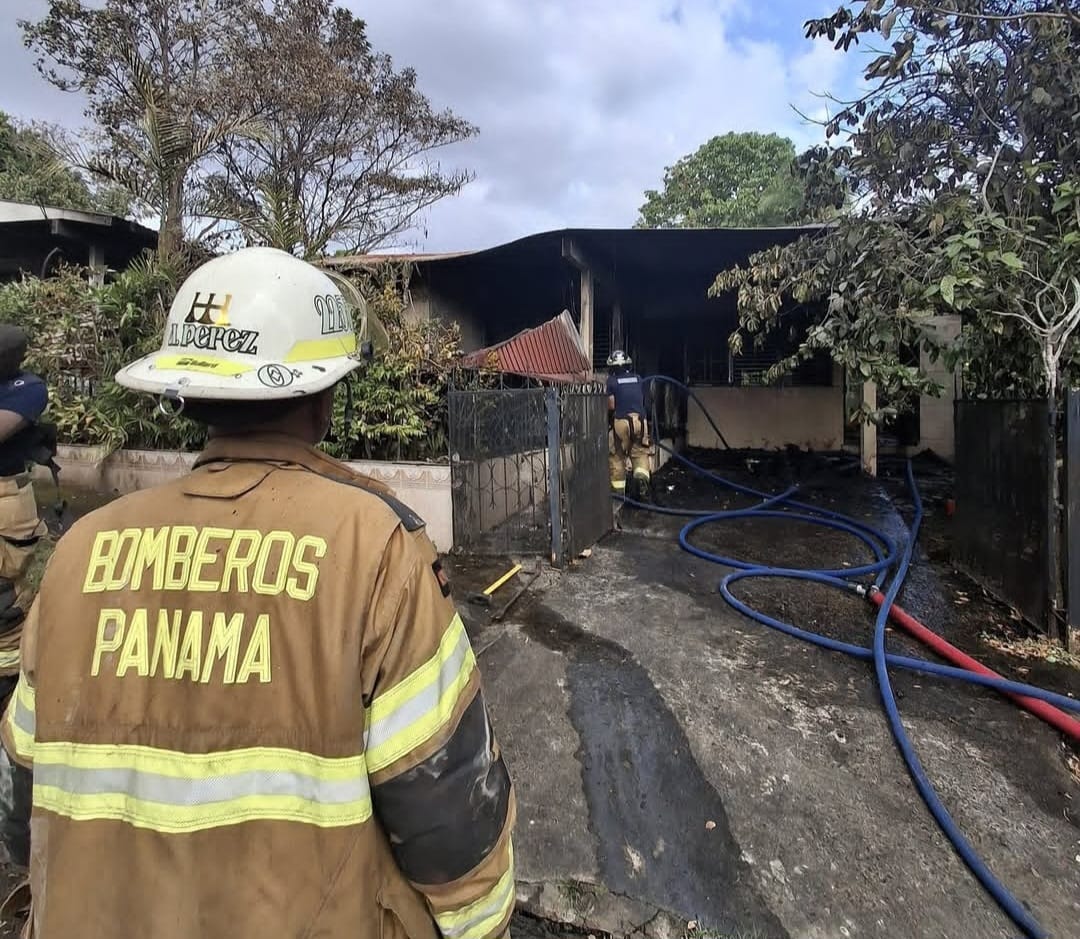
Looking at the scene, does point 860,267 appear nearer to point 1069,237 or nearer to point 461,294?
point 1069,237

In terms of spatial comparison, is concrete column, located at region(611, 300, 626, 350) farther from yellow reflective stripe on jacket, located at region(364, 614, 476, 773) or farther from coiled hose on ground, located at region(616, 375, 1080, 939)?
yellow reflective stripe on jacket, located at region(364, 614, 476, 773)

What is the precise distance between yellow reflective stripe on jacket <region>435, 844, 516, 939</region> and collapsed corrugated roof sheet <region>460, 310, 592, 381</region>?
5.31 metres

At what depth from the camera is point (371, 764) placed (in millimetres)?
875

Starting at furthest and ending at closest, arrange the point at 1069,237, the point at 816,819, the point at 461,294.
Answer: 1. the point at 461,294
2. the point at 1069,237
3. the point at 816,819

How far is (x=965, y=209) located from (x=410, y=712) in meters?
5.14

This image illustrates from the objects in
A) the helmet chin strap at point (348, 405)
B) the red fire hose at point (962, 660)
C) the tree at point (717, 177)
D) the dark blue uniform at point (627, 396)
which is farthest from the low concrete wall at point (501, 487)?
the tree at point (717, 177)

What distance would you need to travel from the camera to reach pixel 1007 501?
4402mm

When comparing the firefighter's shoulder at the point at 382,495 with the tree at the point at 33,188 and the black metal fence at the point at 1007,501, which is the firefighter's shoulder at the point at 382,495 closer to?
the black metal fence at the point at 1007,501

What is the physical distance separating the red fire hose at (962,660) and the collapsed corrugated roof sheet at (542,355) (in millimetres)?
3687

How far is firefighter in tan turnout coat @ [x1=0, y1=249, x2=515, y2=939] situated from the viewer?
836 mm

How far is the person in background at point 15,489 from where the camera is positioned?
2.73m

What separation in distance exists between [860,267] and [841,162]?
1298 millimetres

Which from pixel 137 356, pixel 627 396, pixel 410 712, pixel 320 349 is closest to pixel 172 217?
pixel 137 356

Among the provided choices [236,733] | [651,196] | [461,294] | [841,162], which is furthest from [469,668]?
[651,196]
